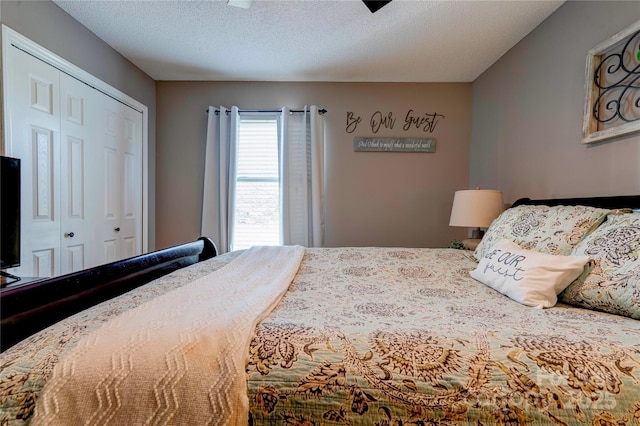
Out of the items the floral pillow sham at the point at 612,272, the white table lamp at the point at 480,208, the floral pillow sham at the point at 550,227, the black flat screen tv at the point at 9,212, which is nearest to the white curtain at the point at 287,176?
the white table lamp at the point at 480,208

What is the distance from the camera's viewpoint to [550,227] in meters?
1.33

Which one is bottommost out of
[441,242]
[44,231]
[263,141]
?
[441,242]

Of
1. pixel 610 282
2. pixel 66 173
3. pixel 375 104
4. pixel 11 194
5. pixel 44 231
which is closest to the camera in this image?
pixel 610 282

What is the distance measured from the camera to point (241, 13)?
2.08 m

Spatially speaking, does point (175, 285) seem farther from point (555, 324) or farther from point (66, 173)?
point (66, 173)

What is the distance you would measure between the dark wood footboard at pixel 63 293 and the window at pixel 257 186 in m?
1.72

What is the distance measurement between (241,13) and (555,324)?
2.46 m

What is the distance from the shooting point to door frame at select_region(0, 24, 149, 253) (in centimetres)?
169

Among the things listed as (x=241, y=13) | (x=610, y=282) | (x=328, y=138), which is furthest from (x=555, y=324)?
(x=328, y=138)

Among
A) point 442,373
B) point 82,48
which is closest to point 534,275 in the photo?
point 442,373

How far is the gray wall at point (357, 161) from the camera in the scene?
125 inches

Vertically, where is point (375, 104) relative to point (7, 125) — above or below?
above

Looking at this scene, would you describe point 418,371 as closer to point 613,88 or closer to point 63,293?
point 63,293

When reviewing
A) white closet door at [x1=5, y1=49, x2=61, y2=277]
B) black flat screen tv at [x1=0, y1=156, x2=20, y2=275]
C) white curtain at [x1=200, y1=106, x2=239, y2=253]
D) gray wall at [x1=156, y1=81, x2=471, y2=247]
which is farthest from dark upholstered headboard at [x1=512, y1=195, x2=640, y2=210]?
white closet door at [x1=5, y1=49, x2=61, y2=277]
